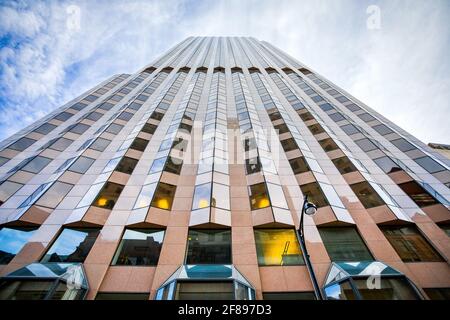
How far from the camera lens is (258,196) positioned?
16.9 meters

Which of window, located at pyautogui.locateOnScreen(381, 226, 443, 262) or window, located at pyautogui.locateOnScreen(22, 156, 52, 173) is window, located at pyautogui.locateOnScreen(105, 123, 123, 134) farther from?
window, located at pyautogui.locateOnScreen(381, 226, 443, 262)

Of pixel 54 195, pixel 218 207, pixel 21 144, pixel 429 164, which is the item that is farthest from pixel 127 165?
pixel 429 164

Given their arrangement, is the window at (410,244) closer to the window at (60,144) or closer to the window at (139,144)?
the window at (139,144)

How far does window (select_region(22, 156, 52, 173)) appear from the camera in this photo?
19.5 m

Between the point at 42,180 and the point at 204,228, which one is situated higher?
the point at 42,180

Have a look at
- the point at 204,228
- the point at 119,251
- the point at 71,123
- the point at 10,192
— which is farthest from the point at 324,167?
the point at 71,123

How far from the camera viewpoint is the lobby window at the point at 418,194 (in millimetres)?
16828

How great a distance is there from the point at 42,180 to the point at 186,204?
1199 centimetres

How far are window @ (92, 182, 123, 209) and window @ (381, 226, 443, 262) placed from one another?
18.2 metres

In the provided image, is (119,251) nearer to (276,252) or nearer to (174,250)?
(174,250)

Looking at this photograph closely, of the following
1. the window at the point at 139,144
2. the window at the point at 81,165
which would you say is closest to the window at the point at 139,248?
the window at the point at 81,165

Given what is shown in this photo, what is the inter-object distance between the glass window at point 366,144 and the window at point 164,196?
19.1 meters

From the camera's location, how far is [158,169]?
1931cm

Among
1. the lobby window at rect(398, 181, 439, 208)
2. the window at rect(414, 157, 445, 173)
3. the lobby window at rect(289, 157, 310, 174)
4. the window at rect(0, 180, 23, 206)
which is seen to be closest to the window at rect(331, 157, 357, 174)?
the lobby window at rect(289, 157, 310, 174)
